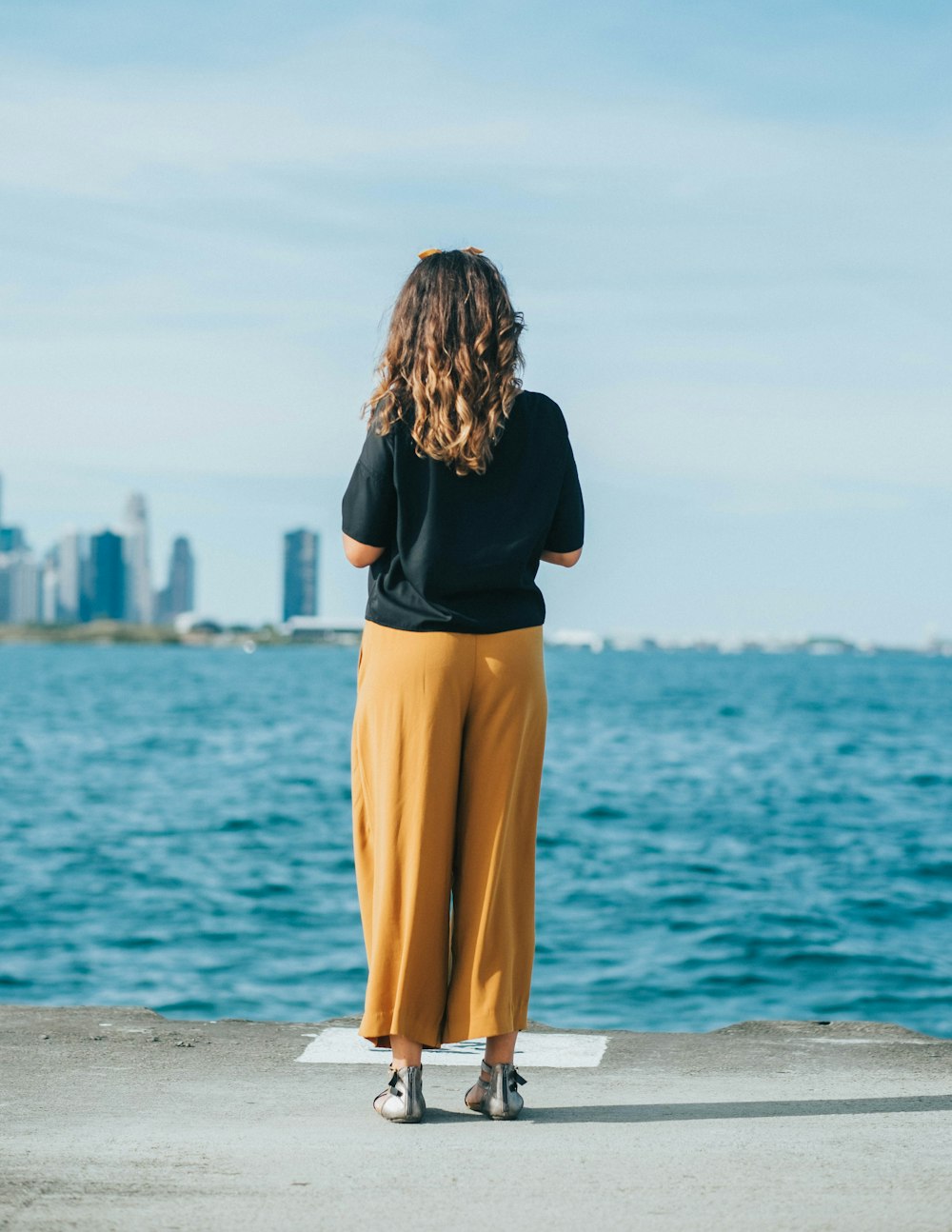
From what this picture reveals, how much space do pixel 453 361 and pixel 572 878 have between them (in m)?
16.1

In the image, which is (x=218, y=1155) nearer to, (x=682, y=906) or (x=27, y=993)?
(x=27, y=993)

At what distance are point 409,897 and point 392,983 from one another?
0.23m

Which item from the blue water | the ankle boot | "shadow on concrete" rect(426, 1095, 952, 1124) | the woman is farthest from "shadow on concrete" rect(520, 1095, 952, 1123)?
the blue water

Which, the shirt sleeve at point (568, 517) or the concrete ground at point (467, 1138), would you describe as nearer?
the concrete ground at point (467, 1138)

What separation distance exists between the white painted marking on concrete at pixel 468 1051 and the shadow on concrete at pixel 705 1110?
0.56 metres

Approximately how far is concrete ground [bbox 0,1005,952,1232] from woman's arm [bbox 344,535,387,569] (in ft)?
4.58

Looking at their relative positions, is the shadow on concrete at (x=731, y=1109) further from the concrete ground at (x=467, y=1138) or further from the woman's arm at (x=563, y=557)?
the woman's arm at (x=563, y=557)

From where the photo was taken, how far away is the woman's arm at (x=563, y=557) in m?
3.94

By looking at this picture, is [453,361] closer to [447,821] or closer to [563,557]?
[563,557]

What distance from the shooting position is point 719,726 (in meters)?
51.3

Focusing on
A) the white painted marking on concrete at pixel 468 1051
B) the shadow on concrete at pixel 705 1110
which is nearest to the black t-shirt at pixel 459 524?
the shadow on concrete at pixel 705 1110

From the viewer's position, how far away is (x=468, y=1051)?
484 centimetres

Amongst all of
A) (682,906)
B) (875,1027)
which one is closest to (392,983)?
(875,1027)

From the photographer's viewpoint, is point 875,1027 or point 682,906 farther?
point 682,906
